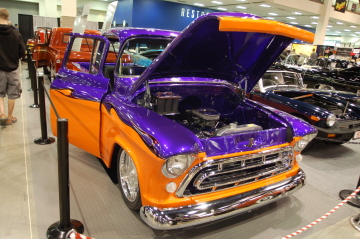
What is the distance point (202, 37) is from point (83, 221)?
1.94 metres

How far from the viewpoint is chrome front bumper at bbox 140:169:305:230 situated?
1.87 metres

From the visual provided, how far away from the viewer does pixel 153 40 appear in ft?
9.83

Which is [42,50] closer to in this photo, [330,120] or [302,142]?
[330,120]

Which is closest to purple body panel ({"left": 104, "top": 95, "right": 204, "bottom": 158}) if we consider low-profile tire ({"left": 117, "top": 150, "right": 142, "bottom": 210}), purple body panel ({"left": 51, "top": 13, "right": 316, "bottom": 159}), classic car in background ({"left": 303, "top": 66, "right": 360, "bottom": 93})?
purple body panel ({"left": 51, "top": 13, "right": 316, "bottom": 159})

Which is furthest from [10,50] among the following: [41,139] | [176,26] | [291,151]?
[176,26]

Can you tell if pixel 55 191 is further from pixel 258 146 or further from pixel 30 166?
pixel 258 146

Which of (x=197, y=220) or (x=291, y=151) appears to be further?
(x=291, y=151)

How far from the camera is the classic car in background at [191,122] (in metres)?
1.94

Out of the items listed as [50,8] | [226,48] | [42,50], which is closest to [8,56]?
[226,48]

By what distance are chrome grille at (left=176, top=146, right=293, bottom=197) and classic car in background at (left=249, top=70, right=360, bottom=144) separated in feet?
6.25

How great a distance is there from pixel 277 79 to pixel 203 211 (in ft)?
13.9

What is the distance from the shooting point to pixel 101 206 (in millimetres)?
2598

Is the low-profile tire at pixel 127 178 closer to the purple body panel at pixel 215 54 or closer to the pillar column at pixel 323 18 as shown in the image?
the purple body panel at pixel 215 54

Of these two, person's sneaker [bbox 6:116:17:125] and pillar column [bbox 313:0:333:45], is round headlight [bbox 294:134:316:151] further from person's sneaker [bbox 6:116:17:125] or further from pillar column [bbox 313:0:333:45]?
pillar column [bbox 313:0:333:45]
